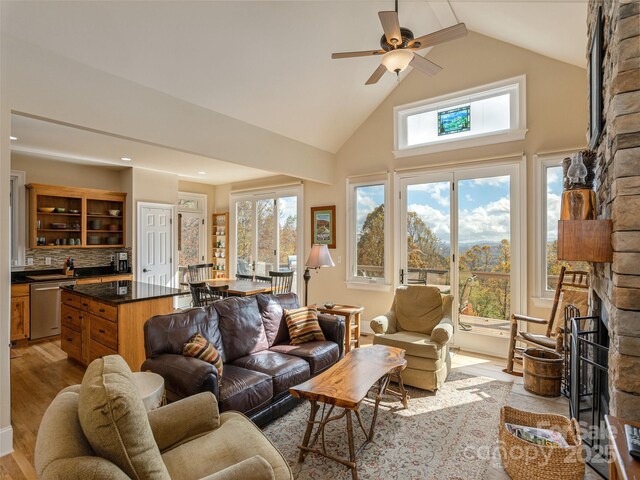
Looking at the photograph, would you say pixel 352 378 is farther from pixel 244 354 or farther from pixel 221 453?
pixel 244 354

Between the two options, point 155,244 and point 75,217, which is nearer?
point 75,217

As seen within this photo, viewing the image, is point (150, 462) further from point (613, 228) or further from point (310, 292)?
point (310, 292)

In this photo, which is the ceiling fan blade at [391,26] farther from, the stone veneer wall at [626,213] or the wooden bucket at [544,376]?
the wooden bucket at [544,376]

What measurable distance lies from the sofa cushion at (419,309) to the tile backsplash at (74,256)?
15.8 ft

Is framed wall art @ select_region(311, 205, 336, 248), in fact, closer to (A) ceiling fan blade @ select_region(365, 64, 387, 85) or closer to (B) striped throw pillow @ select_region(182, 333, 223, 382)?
(A) ceiling fan blade @ select_region(365, 64, 387, 85)

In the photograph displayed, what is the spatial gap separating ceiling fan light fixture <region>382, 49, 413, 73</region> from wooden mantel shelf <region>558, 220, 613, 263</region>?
5.39 ft

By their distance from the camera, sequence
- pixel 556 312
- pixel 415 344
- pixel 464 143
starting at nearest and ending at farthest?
pixel 415 344 → pixel 556 312 → pixel 464 143

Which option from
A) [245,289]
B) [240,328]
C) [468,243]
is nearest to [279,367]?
[240,328]

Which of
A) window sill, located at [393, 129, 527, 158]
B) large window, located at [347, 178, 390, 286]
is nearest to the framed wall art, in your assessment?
large window, located at [347, 178, 390, 286]

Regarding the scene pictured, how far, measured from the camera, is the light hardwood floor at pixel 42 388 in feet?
7.33

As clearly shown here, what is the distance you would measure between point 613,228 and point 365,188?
390 centimetres

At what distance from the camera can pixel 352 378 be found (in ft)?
7.67

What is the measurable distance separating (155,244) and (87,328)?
107 inches

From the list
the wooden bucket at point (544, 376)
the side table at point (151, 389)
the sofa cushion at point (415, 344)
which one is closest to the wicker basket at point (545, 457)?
the wooden bucket at point (544, 376)
